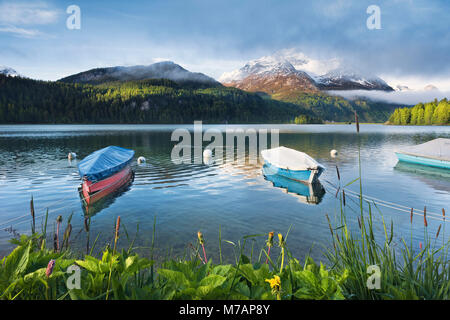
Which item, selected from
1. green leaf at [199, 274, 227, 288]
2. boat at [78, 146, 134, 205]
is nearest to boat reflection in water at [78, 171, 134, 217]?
boat at [78, 146, 134, 205]

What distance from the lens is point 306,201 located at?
1959cm

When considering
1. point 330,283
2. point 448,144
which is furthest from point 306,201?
point 448,144

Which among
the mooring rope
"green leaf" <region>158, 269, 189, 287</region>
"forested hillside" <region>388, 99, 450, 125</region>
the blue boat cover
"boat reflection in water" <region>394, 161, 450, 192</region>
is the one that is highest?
"forested hillside" <region>388, 99, 450, 125</region>

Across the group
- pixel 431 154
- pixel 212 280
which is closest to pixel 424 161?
pixel 431 154

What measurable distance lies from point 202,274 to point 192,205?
15095 mm

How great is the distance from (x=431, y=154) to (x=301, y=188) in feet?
71.3

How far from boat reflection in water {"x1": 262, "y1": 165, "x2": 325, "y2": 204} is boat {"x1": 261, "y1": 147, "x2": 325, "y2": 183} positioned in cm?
46

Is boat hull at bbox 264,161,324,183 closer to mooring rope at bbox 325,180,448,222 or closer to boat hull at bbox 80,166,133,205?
mooring rope at bbox 325,180,448,222

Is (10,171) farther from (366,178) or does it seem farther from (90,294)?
(366,178)

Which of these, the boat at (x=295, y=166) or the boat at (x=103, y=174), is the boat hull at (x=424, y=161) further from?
the boat at (x=103, y=174)

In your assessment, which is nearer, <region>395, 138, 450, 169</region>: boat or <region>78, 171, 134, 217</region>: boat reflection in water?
<region>78, 171, 134, 217</region>: boat reflection in water

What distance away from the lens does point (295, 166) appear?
24.8 metres

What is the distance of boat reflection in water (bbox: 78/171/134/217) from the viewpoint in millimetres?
17411

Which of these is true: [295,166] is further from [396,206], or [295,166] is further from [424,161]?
[424,161]
